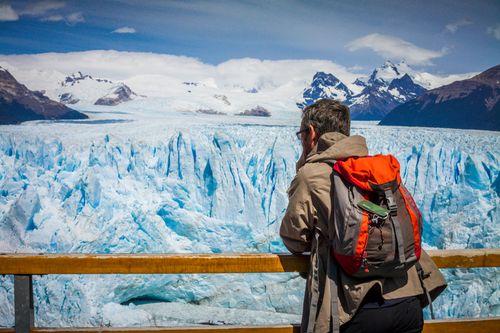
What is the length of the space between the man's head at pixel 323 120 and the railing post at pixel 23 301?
3.06 ft

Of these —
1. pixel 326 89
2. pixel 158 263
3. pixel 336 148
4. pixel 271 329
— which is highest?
pixel 326 89

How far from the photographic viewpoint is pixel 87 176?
786 centimetres

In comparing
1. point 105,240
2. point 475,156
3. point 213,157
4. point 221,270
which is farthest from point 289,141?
point 221,270

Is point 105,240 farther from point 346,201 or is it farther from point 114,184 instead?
point 346,201

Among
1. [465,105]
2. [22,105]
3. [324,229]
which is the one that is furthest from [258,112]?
[324,229]

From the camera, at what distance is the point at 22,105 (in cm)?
922

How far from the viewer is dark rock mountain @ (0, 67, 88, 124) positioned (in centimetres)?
885

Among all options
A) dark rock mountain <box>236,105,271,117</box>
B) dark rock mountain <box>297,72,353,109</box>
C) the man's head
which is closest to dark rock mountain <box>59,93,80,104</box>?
dark rock mountain <box>236,105,271,117</box>

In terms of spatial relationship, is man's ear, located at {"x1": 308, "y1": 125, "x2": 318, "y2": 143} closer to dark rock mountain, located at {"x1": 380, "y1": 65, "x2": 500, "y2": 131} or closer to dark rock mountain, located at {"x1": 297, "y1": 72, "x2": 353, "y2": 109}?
dark rock mountain, located at {"x1": 380, "y1": 65, "x2": 500, "y2": 131}

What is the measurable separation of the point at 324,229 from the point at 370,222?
13cm

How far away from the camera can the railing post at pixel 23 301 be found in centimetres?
128

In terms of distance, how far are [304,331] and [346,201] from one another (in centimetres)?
40

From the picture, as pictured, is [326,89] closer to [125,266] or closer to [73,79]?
[73,79]

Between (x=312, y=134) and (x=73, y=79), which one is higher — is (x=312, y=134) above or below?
below
